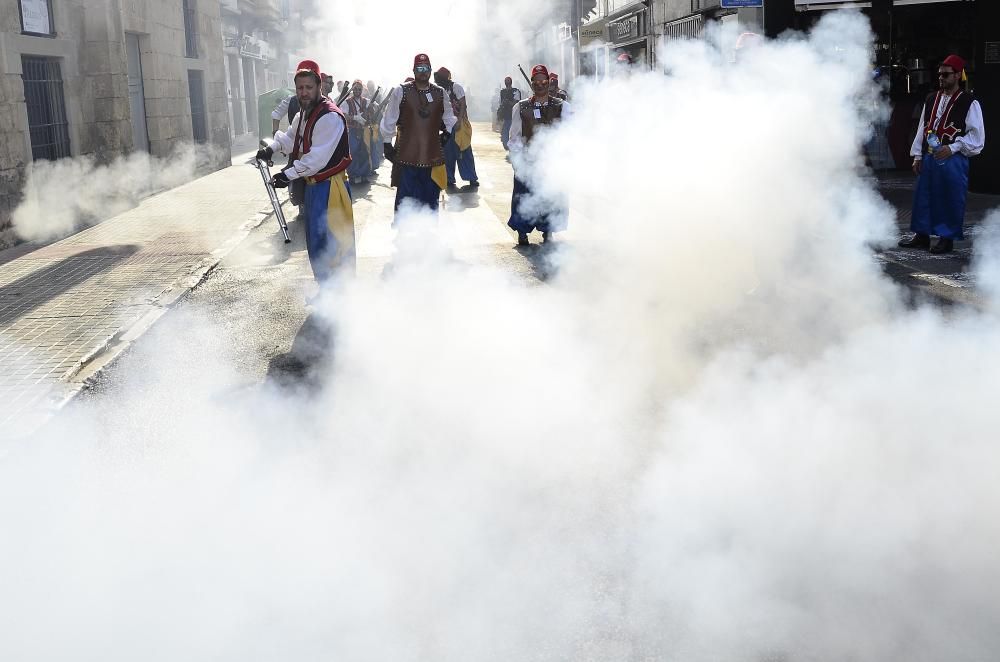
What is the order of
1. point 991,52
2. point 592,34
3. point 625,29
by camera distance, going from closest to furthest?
point 991,52 < point 625,29 < point 592,34

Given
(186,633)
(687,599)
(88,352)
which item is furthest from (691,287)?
(186,633)

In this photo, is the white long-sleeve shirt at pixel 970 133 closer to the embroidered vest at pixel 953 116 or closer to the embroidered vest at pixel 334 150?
the embroidered vest at pixel 953 116

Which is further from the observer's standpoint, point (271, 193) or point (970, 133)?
point (271, 193)

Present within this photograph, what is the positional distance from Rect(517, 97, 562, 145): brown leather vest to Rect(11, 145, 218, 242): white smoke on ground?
18.2 ft

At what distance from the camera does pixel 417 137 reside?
30.8ft

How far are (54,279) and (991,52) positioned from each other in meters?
10.7

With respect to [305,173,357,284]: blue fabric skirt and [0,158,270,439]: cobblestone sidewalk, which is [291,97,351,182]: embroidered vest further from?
[0,158,270,439]: cobblestone sidewalk

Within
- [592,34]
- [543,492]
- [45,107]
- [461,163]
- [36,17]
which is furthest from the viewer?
[592,34]

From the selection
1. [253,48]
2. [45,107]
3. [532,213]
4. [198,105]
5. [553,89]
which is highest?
[253,48]

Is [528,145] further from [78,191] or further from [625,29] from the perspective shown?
[625,29]

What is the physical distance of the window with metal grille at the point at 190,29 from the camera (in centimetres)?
2042

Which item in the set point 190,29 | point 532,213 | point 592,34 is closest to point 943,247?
point 532,213

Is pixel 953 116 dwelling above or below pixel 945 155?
above

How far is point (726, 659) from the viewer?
8.60ft
